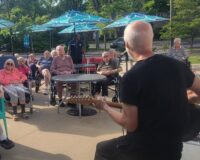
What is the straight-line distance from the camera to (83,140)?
16.0ft

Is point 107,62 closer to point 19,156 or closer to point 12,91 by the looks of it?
point 12,91

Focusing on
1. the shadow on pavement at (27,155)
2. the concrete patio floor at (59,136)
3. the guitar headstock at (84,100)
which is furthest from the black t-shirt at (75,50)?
the guitar headstock at (84,100)

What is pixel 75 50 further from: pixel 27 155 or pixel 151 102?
pixel 151 102

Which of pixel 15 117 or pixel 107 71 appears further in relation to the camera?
pixel 107 71

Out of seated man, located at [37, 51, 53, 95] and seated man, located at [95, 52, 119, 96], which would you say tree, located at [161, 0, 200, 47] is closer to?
seated man, located at [37, 51, 53, 95]

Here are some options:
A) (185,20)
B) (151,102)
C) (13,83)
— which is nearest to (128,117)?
(151,102)

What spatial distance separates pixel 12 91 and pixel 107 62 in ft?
7.29

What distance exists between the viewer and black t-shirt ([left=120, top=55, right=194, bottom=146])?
2.09m

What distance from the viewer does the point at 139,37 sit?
7.00ft

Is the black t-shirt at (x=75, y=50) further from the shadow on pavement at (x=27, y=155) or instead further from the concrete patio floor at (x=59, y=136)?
the shadow on pavement at (x=27, y=155)

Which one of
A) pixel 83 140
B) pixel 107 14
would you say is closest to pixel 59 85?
pixel 83 140

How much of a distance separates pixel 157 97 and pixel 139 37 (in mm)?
374

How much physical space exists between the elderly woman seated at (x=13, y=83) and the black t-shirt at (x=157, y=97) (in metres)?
4.09

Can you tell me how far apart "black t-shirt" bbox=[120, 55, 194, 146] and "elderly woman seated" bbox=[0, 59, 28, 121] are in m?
4.09
